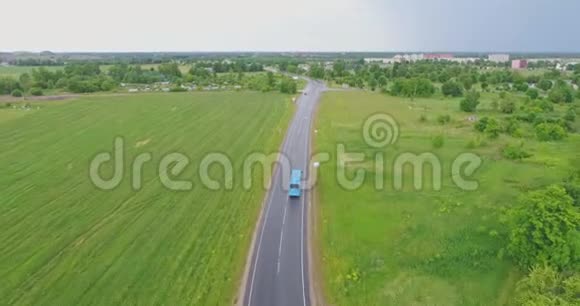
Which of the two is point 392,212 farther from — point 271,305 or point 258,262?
point 271,305

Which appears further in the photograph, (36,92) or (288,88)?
(288,88)

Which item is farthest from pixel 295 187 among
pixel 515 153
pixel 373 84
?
pixel 373 84

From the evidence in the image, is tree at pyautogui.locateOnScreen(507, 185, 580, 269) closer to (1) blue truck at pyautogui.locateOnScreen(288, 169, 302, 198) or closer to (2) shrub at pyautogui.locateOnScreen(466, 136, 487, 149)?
(1) blue truck at pyautogui.locateOnScreen(288, 169, 302, 198)

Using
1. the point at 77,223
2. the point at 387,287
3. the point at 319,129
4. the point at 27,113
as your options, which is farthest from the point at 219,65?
the point at 387,287

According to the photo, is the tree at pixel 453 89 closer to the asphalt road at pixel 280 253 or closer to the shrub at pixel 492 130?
the shrub at pixel 492 130

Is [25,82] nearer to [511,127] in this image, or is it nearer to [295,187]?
[295,187]

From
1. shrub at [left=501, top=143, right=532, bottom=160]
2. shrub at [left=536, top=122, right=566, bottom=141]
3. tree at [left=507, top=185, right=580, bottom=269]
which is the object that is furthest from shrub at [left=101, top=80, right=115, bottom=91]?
tree at [left=507, top=185, right=580, bottom=269]
